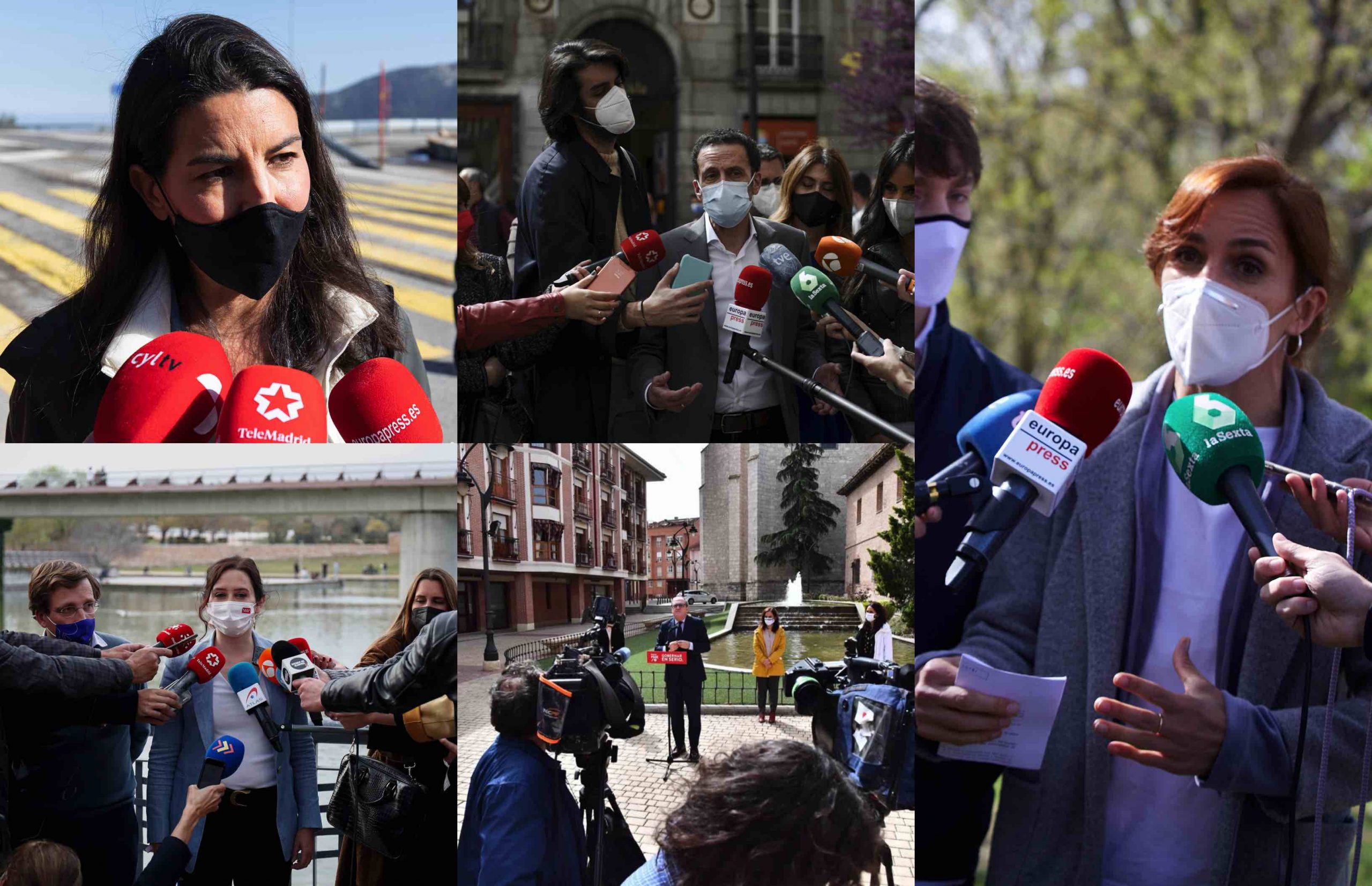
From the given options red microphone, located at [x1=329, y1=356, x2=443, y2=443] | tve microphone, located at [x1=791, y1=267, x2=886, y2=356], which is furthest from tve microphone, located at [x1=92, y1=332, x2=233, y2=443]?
tve microphone, located at [x1=791, y1=267, x2=886, y2=356]

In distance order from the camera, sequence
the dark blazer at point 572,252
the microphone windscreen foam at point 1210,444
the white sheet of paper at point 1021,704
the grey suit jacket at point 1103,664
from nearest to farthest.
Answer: the microphone windscreen foam at point 1210,444
the grey suit jacket at point 1103,664
the white sheet of paper at point 1021,704
the dark blazer at point 572,252

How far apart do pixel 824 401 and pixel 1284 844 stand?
160cm

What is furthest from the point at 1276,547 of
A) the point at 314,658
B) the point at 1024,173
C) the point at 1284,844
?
the point at 1024,173

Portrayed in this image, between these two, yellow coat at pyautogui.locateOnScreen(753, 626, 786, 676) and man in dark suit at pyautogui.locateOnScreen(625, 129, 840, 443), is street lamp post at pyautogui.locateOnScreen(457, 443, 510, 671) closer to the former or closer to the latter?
man in dark suit at pyautogui.locateOnScreen(625, 129, 840, 443)

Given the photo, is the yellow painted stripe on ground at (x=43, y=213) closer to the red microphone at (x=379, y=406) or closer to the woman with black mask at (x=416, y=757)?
the red microphone at (x=379, y=406)

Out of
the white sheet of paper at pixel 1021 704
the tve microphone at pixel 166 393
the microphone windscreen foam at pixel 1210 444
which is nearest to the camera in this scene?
the microphone windscreen foam at pixel 1210 444

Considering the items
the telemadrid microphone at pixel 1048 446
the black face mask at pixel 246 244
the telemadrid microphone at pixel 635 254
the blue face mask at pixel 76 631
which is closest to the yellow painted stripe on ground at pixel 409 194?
the black face mask at pixel 246 244

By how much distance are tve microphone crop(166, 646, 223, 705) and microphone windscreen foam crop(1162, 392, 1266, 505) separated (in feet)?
8.28

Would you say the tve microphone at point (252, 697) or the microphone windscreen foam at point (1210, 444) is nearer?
the microphone windscreen foam at point (1210, 444)

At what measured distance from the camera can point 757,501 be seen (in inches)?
130

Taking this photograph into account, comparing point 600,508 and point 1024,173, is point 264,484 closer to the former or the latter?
point 600,508

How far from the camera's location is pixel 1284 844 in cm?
296

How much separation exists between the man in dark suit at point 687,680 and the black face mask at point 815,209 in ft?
3.79

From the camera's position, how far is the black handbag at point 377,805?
10.5 feet
